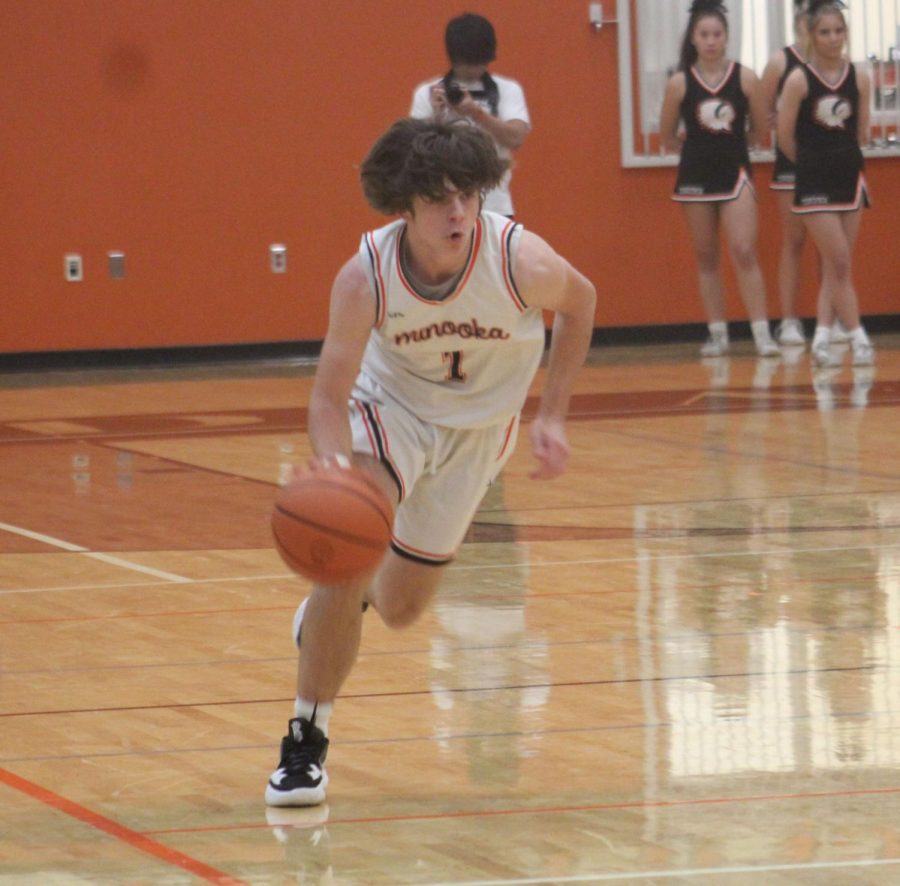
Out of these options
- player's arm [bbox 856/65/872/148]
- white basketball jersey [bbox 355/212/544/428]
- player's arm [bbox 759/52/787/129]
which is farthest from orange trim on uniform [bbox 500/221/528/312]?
player's arm [bbox 759/52/787/129]

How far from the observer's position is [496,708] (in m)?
4.28

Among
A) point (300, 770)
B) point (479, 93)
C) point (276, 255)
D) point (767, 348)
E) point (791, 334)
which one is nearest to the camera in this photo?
point (300, 770)

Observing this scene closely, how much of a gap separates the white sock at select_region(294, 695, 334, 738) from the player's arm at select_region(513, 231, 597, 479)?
0.62 metres

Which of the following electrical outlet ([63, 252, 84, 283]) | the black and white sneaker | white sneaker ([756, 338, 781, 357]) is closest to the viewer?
the black and white sneaker

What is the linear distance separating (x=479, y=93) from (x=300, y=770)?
18.4ft

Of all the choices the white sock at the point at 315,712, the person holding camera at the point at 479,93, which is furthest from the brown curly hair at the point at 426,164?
the person holding camera at the point at 479,93

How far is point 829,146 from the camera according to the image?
11.0m

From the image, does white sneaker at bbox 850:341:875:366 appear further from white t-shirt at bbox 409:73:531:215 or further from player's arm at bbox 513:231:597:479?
player's arm at bbox 513:231:597:479

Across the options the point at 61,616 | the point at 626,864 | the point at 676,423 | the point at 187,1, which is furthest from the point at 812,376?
the point at 626,864

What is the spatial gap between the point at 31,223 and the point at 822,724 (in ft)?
31.0

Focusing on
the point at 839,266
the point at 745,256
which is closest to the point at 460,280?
the point at 839,266

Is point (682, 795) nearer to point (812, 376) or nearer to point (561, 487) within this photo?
point (561, 487)

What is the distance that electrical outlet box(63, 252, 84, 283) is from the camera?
1272cm

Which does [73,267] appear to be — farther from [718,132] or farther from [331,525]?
[331,525]
